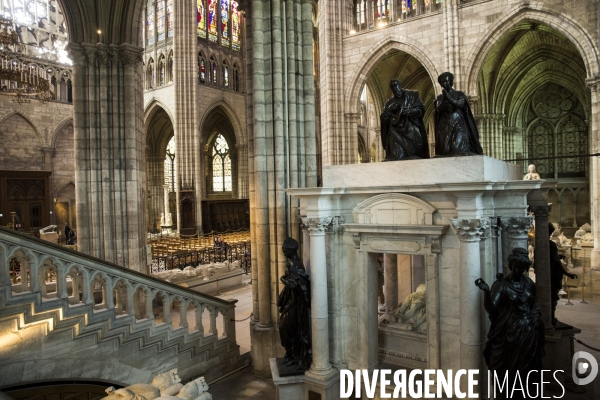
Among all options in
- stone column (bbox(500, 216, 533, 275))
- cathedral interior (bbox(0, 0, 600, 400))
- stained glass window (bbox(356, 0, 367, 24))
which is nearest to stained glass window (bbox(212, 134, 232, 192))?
cathedral interior (bbox(0, 0, 600, 400))

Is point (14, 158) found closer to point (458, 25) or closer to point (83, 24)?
point (83, 24)

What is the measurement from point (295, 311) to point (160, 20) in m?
27.2

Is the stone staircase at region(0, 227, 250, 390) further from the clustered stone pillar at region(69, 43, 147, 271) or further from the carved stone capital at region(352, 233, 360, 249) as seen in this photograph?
the clustered stone pillar at region(69, 43, 147, 271)

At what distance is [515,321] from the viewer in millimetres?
3803

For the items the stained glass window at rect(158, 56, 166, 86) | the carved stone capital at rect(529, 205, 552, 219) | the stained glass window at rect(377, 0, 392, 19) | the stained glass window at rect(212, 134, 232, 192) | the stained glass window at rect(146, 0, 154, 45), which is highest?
the stained glass window at rect(146, 0, 154, 45)

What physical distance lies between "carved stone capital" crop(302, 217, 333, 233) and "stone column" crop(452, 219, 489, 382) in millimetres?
1521

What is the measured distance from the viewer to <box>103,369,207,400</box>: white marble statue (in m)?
3.65

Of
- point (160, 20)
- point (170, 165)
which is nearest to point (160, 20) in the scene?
point (160, 20)

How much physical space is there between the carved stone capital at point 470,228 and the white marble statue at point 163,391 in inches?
122

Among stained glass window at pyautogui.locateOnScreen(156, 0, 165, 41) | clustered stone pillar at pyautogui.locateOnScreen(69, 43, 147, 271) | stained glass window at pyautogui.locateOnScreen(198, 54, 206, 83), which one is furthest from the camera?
stained glass window at pyautogui.locateOnScreen(198, 54, 206, 83)

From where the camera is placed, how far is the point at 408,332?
538cm

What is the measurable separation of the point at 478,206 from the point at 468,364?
5.46 feet

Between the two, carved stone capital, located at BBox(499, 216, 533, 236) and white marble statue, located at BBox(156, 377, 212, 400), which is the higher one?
carved stone capital, located at BBox(499, 216, 533, 236)

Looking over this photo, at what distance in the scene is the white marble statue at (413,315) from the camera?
545 cm
